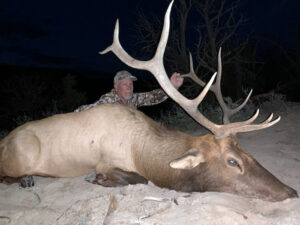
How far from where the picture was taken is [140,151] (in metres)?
3.33

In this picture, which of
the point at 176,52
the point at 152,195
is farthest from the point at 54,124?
the point at 176,52

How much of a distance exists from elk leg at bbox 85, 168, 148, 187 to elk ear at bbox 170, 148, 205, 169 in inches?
24.5

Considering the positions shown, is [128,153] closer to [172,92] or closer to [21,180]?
[172,92]

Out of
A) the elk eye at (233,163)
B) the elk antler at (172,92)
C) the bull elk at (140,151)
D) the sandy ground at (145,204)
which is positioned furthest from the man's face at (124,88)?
the elk eye at (233,163)

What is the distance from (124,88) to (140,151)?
1.56 metres

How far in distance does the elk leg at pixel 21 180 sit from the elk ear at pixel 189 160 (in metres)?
2.15

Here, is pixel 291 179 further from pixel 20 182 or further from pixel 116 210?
pixel 20 182

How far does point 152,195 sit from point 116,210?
0.49m

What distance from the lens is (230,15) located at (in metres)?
9.48

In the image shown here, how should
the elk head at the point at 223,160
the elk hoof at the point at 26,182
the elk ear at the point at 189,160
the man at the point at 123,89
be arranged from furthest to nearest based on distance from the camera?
the man at the point at 123,89, the elk hoof at the point at 26,182, the elk ear at the point at 189,160, the elk head at the point at 223,160

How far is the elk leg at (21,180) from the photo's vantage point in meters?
3.62

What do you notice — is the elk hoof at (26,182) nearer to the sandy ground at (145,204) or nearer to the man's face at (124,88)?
the sandy ground at (145,204)

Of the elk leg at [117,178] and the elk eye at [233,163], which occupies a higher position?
the elk eye at [233,163]

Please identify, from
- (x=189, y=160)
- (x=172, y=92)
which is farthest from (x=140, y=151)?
(x=172, y=92)
